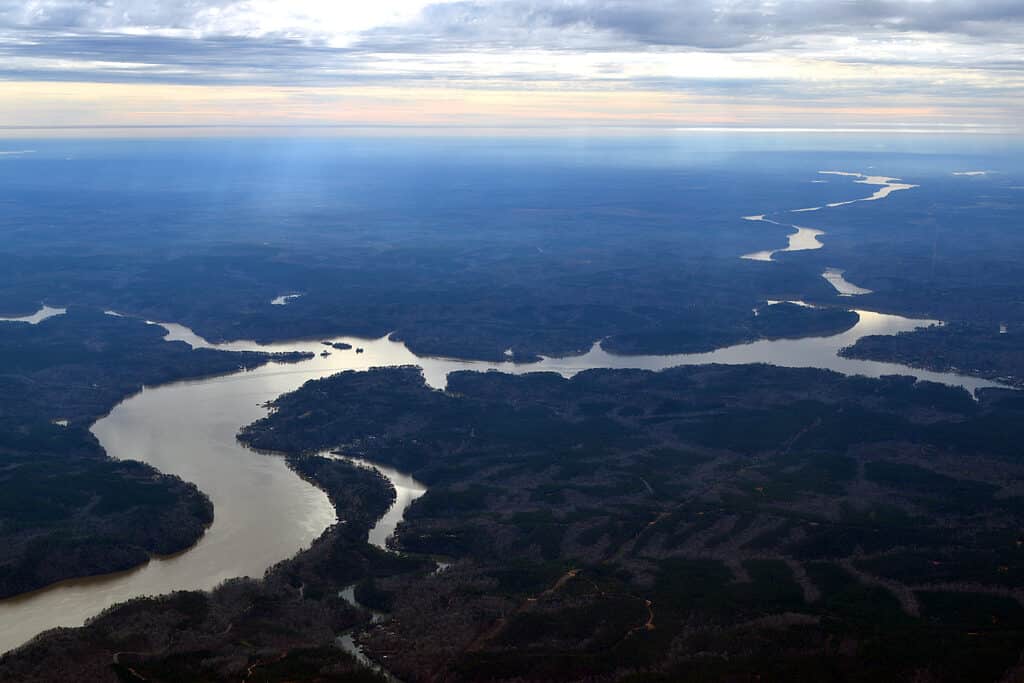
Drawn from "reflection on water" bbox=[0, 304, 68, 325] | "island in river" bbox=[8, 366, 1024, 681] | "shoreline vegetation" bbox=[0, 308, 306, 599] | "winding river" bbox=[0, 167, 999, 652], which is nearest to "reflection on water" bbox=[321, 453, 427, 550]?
"winding river" bbox=[0, 167, 999, 652]

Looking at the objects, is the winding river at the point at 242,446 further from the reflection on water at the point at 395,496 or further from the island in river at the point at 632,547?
the island in river at the point at 632,547

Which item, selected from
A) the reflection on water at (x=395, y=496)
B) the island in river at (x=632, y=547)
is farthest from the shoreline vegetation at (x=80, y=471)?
the reflection on water at (x=395, y=496)

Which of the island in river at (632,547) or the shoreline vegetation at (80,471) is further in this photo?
the shoreline vegetation at (80,471)

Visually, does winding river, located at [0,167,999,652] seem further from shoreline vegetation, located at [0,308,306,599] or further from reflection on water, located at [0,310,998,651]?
shoreline vegetation, located at [0,308,306,599]

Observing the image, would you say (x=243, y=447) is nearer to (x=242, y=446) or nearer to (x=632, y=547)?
(x=242, y=446)

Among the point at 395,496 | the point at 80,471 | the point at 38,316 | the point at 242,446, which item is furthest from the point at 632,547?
the point at 38,316
